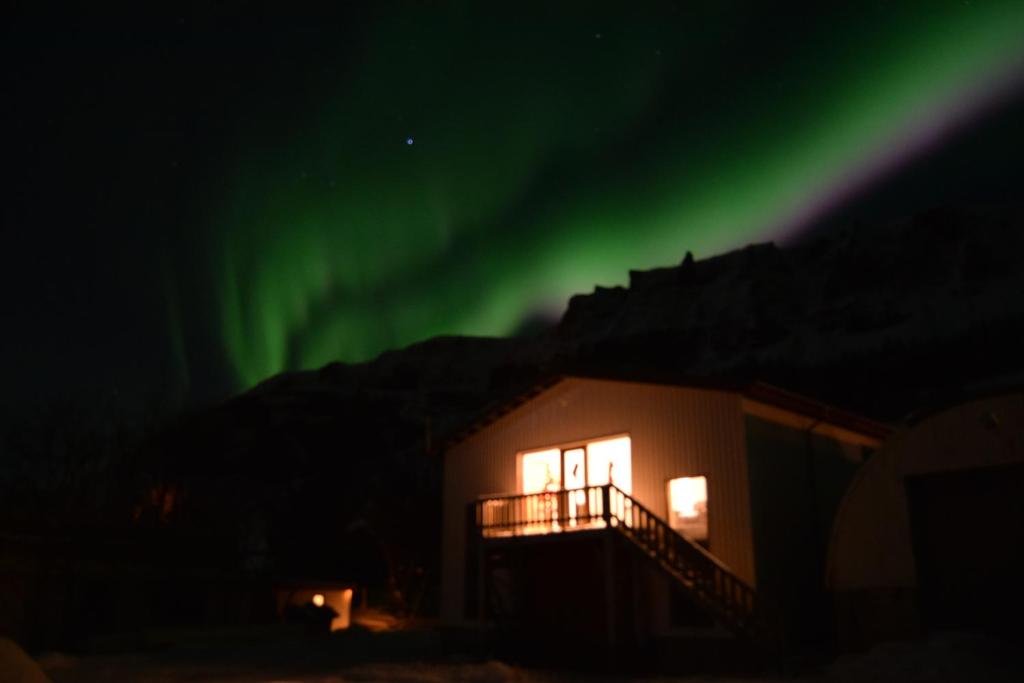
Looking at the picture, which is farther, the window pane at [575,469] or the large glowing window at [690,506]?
the window pane at [575,469]

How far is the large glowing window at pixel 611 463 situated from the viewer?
819 inches

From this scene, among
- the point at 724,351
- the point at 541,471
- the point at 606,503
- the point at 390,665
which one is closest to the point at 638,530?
the point at 606,503

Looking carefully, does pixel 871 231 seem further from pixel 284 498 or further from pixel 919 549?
pixel 919 549

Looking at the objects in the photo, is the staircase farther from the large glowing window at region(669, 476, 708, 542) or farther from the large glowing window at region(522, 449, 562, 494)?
the large glowing window at region(522, 449, 562, 494)

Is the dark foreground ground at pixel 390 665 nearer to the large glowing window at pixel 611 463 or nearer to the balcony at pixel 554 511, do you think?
the balcony at pixel 554 511

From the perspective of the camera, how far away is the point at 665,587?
1900 centimetres

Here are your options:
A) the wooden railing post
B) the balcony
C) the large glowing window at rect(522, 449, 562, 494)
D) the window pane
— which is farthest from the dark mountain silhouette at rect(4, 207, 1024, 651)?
the wooden railing post

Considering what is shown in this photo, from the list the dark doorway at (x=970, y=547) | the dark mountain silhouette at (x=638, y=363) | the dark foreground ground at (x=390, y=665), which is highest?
the dark mountain silhouette at (x=638, y=363)

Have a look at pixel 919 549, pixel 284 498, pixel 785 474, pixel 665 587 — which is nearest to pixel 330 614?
pixel 665 587

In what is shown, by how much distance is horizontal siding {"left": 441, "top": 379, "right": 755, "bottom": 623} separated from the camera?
18.4 m

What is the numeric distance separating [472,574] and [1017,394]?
14033mm

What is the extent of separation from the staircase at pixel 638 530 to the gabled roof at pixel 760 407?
280 centimetres

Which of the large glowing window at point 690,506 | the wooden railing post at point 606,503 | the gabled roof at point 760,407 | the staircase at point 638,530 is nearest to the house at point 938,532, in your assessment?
the staircase at point 638,530

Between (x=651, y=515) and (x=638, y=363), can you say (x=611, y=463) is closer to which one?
(x=651, y=515)
